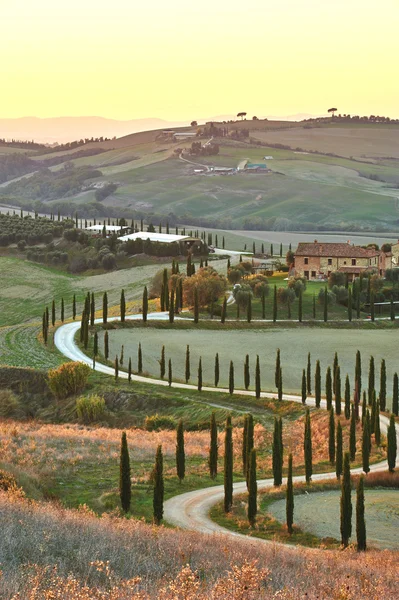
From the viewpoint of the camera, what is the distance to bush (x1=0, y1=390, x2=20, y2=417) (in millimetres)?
79125

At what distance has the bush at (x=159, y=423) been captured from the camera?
71.9 m

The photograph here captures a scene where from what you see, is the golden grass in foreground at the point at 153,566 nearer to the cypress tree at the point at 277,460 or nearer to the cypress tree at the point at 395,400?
the cypress tree at the point at 277,460

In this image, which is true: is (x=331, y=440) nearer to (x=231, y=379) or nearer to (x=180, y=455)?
(x=180, y=455)

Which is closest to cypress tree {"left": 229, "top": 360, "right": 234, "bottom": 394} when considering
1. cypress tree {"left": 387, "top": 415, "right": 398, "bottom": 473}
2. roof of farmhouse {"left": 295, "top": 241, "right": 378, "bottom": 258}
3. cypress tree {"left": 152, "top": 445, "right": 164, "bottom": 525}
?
cypress tree {"left": 387, "top": 415, "right": 398, "bottom": 473}

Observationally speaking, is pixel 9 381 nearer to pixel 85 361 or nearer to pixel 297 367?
pixel 85 361

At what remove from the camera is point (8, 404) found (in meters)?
80.1

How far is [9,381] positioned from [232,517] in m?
43.0

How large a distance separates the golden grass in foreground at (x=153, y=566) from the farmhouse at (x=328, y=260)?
9544 cm

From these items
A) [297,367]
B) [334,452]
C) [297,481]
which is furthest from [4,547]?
[297,367]

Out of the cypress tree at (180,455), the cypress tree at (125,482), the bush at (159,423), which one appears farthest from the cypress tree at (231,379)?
the cypress tree at (125,482)

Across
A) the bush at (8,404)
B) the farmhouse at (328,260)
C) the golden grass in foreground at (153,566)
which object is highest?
the farmhouse at (328,260)

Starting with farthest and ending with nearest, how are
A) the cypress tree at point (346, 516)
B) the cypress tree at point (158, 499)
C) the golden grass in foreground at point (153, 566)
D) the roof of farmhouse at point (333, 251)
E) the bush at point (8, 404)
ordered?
the roof of farmhouse at point (333, 251) → the bush at point (8, 404) → the cypress tree at point (158, 499) → the cypress tree at point (346, 516) → the golden grass in foreground at point (153, 566)

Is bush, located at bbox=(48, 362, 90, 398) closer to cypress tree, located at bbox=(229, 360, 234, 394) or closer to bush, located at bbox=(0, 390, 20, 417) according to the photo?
bush, located at bbox=(0, 390, 20, 417)

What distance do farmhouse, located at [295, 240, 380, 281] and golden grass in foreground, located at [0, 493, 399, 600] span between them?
3757 inches
